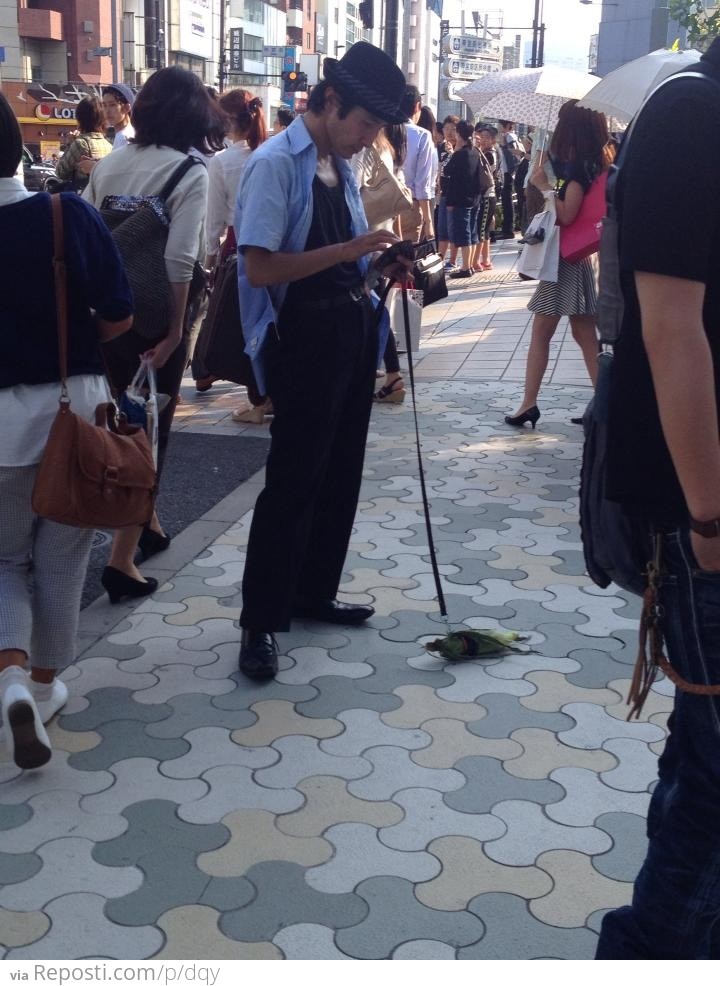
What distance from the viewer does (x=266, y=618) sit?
3.60m

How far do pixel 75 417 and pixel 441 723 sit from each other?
133 cm

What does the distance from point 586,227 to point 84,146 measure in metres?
3.25

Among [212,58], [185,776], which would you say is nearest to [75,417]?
[185,776]

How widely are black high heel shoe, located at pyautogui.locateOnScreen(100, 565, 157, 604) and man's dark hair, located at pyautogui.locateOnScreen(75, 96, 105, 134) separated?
4398 millimetres

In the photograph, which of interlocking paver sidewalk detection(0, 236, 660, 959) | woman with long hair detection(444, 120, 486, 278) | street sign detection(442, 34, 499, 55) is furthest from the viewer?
street sign detection(442, 34, 499, 55)

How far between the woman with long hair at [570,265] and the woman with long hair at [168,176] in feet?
9.30

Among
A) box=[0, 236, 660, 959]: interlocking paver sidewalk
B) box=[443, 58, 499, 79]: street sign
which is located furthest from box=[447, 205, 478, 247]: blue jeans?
box=[443, 58, 499, 79]: street sign

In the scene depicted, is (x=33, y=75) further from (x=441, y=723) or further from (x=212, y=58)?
(x=441, y=723)

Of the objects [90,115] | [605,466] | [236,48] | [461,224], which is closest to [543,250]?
[90,115]

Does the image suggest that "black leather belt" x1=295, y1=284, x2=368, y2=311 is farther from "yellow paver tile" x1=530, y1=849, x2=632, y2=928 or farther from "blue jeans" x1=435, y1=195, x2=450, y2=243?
"blue jeans" x1=435, y1=195, x2=450, y2=243

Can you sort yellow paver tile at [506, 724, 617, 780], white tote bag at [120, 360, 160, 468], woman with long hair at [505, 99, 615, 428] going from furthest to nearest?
woman with long hair at [505, 99, 615, 428], white tote bag at [120, 360, 160, 468], yellow paver tile at [506, 724, 617, 780]

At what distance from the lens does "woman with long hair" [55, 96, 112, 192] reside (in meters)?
7.43

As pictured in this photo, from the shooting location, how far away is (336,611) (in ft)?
13.2

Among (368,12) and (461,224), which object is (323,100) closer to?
(461,224)
